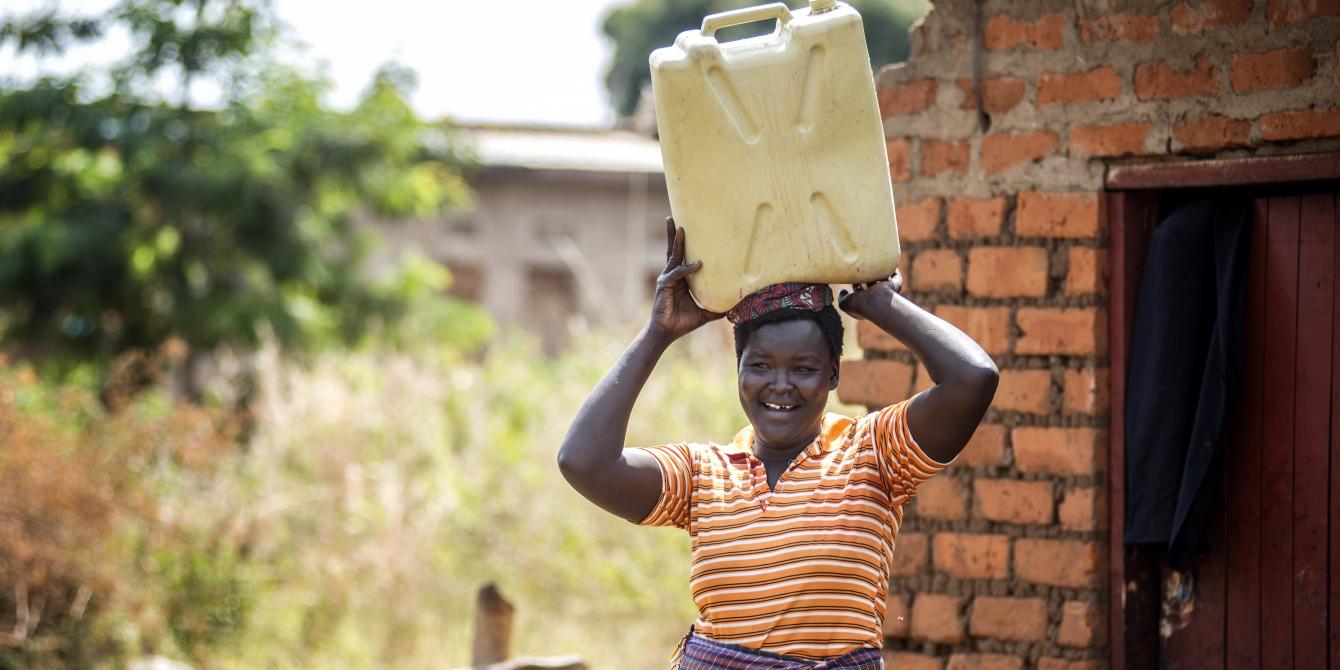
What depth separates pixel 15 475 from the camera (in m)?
6.30

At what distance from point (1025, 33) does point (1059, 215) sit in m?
0.50

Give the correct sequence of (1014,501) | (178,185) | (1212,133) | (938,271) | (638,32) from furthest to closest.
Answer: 1. (638,32)
2. (178,185)
3. (938,271)
4. (1014,501)
5. (1212,133)

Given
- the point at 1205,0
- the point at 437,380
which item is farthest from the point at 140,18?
the point at 1205,0

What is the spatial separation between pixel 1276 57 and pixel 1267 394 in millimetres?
810

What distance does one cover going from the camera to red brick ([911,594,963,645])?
139 inches

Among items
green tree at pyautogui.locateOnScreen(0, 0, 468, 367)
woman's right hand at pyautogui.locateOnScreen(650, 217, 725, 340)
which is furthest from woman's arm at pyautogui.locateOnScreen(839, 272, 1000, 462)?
green tree at pyautogui.locateOnScreen(0, 0, 468, 367)

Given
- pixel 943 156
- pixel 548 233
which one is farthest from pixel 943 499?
pixel 548 233

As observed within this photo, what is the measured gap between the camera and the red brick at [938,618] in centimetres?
354

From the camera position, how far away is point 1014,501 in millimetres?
3502

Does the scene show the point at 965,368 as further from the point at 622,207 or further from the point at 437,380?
the point at 622,207

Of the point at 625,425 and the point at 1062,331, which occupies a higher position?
the point at 1062,331

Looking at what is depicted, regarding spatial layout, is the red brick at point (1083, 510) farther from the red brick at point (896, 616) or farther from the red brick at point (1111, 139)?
the red brick at point (1111, 139)

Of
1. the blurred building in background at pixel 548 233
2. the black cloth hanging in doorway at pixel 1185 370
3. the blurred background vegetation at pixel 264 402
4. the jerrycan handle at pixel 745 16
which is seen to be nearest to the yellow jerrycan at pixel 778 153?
the jerrycan handle at pixel 745 16

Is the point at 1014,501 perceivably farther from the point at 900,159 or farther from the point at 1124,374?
the point at 900,159
